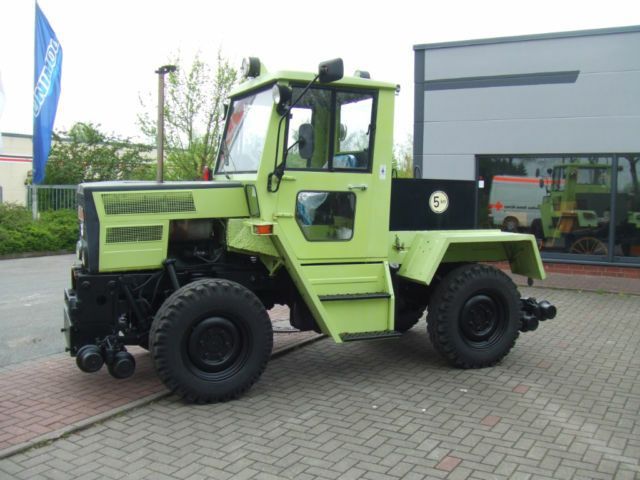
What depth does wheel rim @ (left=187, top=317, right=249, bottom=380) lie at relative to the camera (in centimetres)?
503

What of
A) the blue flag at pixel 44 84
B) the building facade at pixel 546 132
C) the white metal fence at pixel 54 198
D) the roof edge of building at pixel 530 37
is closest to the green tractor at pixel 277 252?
the building facade at pixel 546 132

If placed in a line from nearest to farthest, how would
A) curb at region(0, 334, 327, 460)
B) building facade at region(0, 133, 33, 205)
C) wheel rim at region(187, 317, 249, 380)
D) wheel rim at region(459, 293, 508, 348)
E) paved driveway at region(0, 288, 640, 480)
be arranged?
paved driveway at region(0, 288, 640, 480)
curb at region(0, 334, 327, 460)
wheel rim at region(187, 317, 249, 380)
wheel rim at region(459, 293, 508, 348)
building facade at region(0, 133, 33, 205)

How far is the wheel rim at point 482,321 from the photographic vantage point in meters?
6.11

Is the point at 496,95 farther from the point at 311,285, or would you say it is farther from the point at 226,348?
the point at 226,348

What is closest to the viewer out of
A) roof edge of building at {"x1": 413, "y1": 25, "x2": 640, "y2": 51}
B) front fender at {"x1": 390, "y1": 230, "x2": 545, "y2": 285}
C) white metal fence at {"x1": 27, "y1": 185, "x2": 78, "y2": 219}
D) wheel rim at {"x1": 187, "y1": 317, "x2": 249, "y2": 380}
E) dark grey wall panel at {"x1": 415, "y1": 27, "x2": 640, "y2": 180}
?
wheel rim at {"x1": 187, "y1": 317, "x2": 249, "y2": 380}

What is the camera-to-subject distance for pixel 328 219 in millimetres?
5668

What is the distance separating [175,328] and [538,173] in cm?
927

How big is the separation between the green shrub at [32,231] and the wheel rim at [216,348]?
42.0 feet

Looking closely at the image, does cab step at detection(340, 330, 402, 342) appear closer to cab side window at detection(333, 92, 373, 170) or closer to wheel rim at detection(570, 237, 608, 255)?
cab side window at detection(333, 92, 373, 170)

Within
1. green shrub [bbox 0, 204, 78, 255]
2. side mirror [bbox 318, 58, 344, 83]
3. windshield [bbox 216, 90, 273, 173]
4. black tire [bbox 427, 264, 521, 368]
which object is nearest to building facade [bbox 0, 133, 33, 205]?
green shrub [bbox 0, 204, 78, 255]

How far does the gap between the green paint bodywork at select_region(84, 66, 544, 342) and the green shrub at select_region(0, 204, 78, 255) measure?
12276 mm

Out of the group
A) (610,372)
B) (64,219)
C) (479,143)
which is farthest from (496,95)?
(64,219)

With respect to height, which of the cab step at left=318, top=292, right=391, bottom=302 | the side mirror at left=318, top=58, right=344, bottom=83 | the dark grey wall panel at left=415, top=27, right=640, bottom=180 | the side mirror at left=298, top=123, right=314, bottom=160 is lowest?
the cab step at left=318, top=292, right=391, bottom=302

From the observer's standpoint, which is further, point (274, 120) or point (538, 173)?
point (538, 173)
